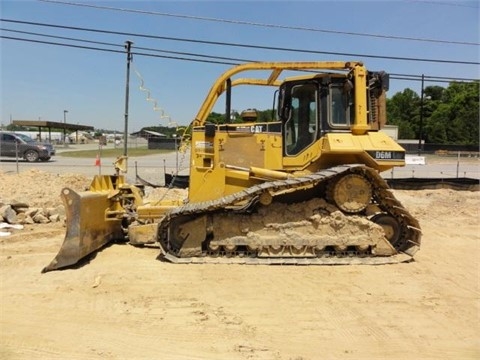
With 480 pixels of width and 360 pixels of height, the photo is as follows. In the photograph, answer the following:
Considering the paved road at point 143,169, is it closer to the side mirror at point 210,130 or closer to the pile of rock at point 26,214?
the pile of rock at point 26,214

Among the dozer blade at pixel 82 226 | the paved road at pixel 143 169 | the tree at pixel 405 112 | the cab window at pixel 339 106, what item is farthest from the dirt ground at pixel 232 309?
the tree at pixel 405 112

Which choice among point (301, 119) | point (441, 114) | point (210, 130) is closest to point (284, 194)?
point (301, 119)

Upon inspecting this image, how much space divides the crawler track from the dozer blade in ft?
3.60

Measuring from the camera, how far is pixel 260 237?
6.88 metres

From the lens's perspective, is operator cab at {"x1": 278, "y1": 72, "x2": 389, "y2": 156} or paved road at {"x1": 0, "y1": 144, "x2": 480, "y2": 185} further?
paved road at {"x1": 0, "y1": 144, "x2": 480, "y2": 185}

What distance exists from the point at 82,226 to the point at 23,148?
2240 cm

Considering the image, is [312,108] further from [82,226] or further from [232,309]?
[82,226]

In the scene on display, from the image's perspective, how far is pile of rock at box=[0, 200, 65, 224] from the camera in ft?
30.8

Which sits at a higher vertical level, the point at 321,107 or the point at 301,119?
the point at 321,107

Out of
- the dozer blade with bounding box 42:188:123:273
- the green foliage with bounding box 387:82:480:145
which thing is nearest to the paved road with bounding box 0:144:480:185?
the dozer blade with bounding box 42:188:123:273

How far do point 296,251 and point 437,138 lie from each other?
6488cm

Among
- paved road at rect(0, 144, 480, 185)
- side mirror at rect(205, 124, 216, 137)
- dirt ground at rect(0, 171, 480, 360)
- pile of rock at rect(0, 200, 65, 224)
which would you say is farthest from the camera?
paved road at rect(0, 144, 480, 185)

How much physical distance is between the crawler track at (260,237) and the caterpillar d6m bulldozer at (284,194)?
0.05 feet

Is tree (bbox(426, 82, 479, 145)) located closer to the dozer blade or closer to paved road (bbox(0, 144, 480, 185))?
Result: paved road (bbox(0, 144, 480, 185))
